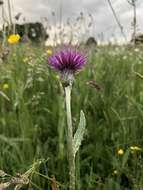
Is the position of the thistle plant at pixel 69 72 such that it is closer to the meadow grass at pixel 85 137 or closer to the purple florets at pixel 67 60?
the purple florets at pixel 67 60

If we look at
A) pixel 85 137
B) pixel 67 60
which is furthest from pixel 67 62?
pixel 85 137

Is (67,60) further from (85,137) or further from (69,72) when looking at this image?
(85,137)

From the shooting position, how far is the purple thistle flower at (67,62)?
114 cm

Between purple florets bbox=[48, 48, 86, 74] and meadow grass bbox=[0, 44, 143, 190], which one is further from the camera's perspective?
meadow grass bbox=[0, 44, 143, 190]

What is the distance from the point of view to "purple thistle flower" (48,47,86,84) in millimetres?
1141

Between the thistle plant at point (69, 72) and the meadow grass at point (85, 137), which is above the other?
the thistle plant at point (69, 72)

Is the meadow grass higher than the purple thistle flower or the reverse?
the reverse

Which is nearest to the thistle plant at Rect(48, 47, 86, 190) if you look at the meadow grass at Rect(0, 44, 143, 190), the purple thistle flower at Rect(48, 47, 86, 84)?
the purple thistle flower at Rect(48, 47, 86, 84)

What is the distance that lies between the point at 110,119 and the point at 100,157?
0.36 meters

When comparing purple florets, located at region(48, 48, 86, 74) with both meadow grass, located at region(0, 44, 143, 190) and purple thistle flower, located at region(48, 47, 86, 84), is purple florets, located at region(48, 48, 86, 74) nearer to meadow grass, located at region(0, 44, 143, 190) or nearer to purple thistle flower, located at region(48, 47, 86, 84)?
purple thistle flower, located at region(48, 47, 86, 84)

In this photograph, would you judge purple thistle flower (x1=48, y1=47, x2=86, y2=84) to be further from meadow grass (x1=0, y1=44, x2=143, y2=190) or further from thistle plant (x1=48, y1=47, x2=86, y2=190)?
meadow grass (x1=0, y1=44, x2=143, y2=190)

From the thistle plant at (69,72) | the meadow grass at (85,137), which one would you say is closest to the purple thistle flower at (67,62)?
Result: the thistle plant at (69,72)

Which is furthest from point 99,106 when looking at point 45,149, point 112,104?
point 45,149

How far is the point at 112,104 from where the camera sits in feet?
8.16
